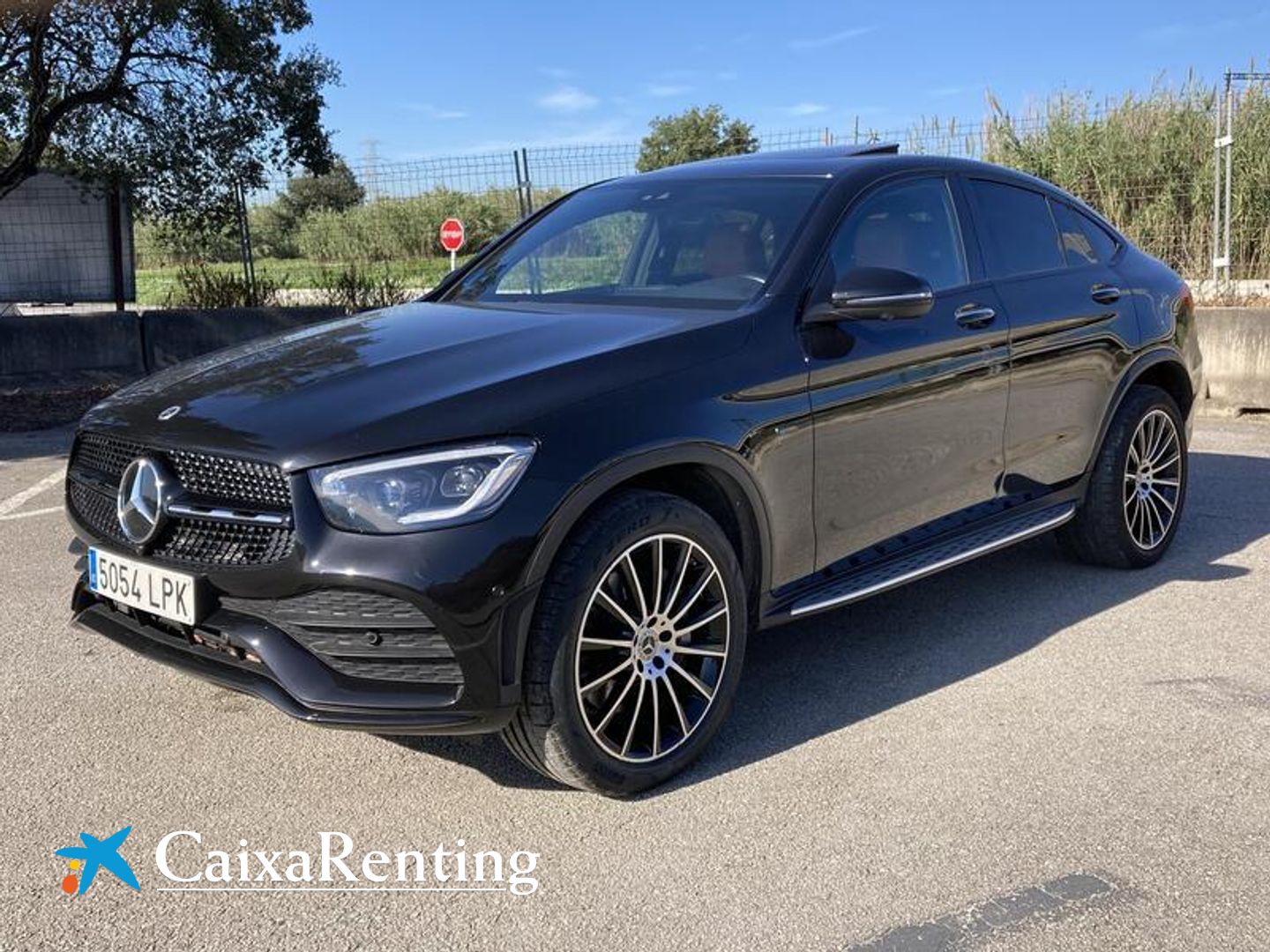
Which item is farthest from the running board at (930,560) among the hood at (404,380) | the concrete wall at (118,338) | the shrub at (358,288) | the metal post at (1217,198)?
the shrub at (358,288)

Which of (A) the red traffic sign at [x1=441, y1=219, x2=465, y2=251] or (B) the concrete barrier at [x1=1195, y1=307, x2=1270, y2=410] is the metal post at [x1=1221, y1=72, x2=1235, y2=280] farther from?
(A) the red traffic sign at [x1=441, y1=219, x2=465, y2=251]

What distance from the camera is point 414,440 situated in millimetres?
2918

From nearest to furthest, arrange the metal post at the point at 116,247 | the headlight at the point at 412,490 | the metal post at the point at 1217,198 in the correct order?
the headlight at the point at 412,490 < the metal post at the point at 1217,198 < the metal post at the point at 116,247

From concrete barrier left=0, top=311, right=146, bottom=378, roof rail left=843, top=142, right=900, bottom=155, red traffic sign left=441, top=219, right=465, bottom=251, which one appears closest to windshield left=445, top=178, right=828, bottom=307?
roof rail left=843, top=142, right=900, bottom=155

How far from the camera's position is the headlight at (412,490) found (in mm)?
2869

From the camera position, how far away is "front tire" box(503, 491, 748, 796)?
9.98 feet

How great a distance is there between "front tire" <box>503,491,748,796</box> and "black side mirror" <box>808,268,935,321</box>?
2.79 ft

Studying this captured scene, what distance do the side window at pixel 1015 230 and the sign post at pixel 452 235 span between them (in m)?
12.1

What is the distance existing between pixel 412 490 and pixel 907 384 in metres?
1.85

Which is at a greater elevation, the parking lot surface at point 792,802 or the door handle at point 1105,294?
the door handle at point 1105,294

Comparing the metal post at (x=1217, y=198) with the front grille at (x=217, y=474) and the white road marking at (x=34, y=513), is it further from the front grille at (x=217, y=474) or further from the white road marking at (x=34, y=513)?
the front grille at (x=217, y=474)

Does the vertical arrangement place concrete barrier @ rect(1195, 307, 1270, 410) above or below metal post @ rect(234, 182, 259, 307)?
below

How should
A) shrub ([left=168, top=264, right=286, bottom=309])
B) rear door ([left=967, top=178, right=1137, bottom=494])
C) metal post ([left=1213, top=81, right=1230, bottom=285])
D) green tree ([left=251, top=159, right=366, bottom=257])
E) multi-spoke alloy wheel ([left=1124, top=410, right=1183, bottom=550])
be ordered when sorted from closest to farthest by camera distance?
rear door ([left=967, top=178, right=1137, bottom=494])
multi-spoke alloy wheel ([left=1124, top=410, right=1183, bottom=550])
metal post ([left=1213, top=81, right=1230, bottom=285])
shrub ([left=168, top=264, right=286, bottom=309])
green tree ([left=251, top=159, right=366, bottom=257])

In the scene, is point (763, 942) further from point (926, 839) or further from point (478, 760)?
point (478, 760)
